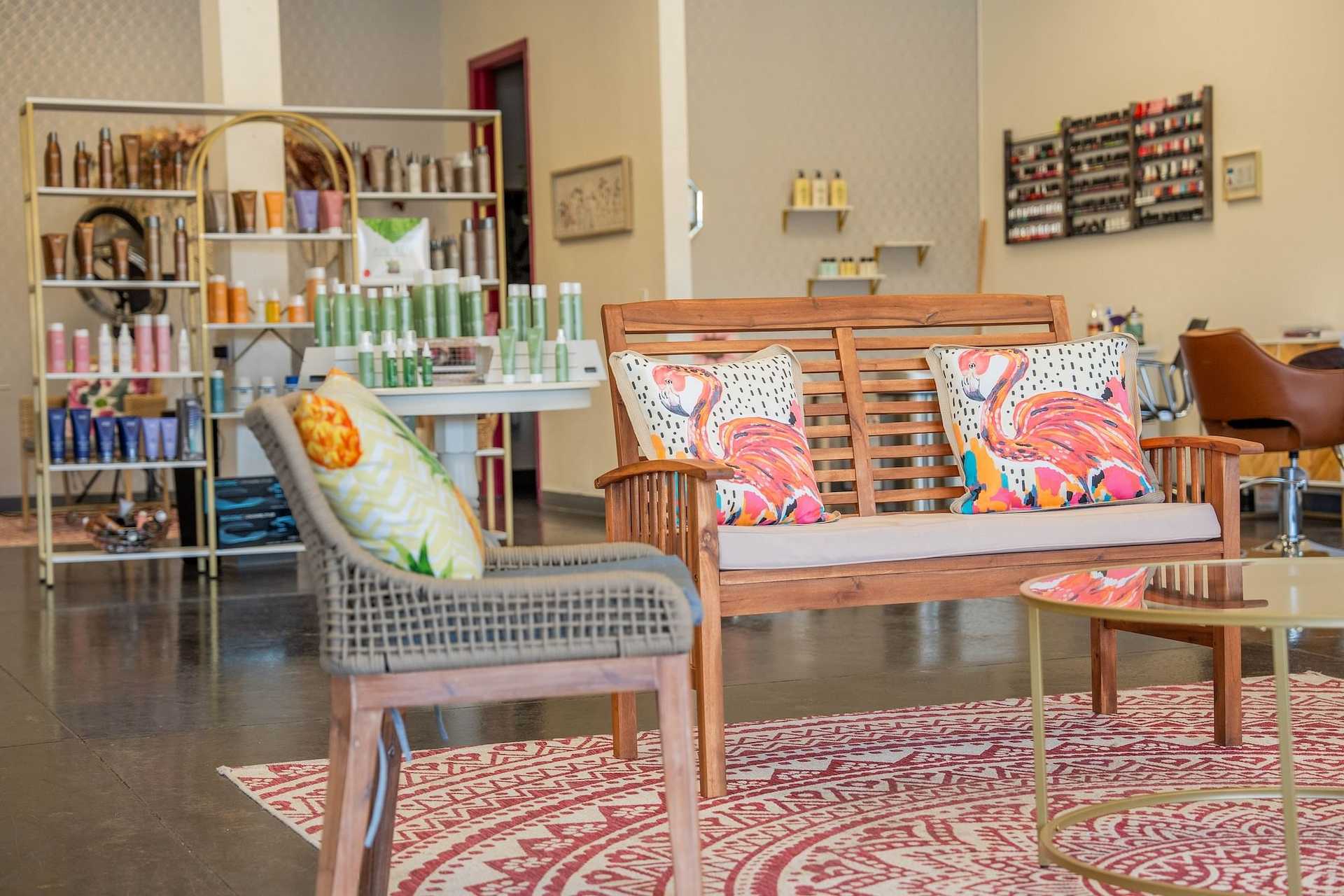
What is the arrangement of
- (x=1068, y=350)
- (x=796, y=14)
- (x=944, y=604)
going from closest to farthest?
(x=1068, y=350), (x=944, y=604), (x=796, y=14)

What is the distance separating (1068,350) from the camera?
12.0 ft

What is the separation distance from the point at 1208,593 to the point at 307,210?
17.8ft

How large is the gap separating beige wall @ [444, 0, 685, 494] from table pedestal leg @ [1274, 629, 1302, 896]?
6.02m

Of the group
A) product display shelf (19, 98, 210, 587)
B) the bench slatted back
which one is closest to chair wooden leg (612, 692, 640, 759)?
the bench slatted back

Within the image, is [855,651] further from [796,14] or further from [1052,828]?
[796,14]

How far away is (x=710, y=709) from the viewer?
299 cm

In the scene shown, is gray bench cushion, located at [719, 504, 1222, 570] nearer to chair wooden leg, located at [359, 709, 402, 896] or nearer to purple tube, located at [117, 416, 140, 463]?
chair wooden leg, located at [359, 709, 402, 896]

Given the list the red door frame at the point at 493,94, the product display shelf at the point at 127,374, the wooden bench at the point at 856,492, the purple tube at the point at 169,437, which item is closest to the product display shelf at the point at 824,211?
the red door frame at the point at 493,94

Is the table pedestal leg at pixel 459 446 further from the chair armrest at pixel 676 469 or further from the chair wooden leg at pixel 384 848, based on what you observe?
the chair wooden leg at pixel 384 848

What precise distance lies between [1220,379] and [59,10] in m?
8.04

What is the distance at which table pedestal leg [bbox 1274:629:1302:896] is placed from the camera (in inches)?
81.0

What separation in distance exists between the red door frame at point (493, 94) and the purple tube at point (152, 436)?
9.04 ft

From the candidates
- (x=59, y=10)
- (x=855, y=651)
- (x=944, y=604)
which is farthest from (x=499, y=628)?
(x=59, y=10)

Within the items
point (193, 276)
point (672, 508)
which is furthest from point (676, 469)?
point (193, 276)
